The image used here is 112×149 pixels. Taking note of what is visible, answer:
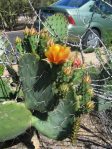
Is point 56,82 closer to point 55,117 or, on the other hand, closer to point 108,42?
point 55,117

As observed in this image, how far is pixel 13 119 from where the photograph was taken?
4.22 m

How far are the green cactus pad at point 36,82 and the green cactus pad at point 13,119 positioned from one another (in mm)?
112

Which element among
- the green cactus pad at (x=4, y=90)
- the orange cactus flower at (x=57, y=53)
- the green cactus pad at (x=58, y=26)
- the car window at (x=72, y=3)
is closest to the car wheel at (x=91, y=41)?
the green cactus pad at (x=58, y=26)

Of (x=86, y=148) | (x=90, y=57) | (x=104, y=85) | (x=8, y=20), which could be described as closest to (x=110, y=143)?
(x=86, y=148)

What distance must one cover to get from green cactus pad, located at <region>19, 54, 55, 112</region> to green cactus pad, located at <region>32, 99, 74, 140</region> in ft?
0.42

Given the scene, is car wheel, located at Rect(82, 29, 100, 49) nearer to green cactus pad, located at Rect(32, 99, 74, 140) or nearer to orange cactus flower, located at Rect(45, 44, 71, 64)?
green cactus pad, located at Rect(32, 99, 74, 140)

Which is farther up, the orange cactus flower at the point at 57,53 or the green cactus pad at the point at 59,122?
the orange cactus flower at the point at 57,53

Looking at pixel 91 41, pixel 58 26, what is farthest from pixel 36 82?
pixel 91 41

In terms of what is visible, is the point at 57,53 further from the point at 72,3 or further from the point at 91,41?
the point at 72,3

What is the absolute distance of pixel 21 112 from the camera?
4289 millimetres

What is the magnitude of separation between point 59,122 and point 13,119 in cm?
41

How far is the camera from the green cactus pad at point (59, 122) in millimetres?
A: 4160

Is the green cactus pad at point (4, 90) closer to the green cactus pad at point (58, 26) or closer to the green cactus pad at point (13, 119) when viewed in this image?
the green cactus pad at point (13, 119)

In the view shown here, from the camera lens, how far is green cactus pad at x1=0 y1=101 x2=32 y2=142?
416 centimetres
